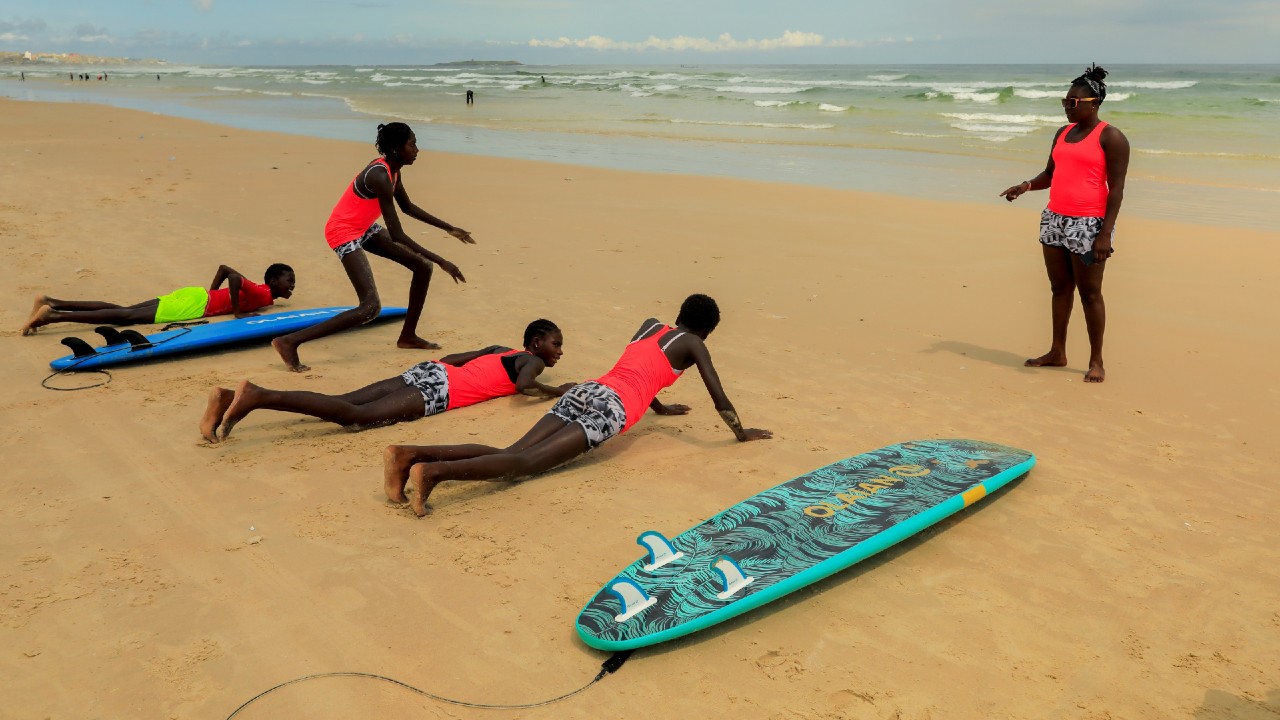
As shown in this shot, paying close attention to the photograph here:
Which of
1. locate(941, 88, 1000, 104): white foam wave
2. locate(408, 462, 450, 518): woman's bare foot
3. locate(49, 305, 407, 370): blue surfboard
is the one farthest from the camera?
locate(941, 88, 1000, 104): white foam wave

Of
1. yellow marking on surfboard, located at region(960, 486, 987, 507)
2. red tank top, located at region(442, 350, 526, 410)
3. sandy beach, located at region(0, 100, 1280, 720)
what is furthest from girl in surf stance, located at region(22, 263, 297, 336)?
yellow marking on surfboard, located at region(960, 486, 987, 507)

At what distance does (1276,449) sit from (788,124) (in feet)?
78.4

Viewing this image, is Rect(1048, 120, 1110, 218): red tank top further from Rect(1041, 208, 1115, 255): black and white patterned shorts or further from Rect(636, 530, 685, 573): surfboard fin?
Rect(636, 530, 685, 573): surfboard fin

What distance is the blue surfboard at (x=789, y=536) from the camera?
3.18 metres

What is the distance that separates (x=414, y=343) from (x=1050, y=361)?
4.43 metres

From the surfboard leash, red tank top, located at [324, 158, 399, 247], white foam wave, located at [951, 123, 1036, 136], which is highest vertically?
white foam wave, located at [951, 123, 1036, 136]

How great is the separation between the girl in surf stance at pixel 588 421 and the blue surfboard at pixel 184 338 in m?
2.65

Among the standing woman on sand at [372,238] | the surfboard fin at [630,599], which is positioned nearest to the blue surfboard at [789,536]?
the surfboard fin at [630,599]

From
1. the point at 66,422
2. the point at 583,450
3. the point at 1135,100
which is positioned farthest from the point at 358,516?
the point at 1135,100

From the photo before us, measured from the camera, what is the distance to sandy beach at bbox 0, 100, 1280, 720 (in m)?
2.98

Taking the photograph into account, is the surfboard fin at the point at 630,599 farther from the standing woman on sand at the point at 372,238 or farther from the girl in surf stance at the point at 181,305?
the girl in surf stance at the point at 181,305

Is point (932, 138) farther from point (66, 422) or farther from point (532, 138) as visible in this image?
point (66, 422)

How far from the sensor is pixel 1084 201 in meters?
5.86

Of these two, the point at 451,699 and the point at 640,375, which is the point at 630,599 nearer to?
the point at 451,699
